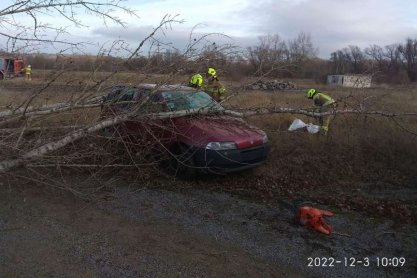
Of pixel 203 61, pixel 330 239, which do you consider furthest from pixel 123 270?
pixel 203 61

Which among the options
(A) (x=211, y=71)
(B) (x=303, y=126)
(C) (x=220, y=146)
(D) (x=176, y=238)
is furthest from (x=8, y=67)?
(B) (x=303, y=126)

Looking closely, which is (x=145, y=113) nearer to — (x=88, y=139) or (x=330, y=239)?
(x=88, y=139)

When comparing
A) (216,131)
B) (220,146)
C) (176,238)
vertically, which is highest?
(216,131)

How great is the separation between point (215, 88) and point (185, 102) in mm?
1045

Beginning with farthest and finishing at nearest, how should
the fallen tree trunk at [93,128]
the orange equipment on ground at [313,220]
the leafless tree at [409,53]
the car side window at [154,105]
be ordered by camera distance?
the leafless tree at [409,53] < the car side window at [154,105] < the fallen tree trunk at [93,128] < the orange equipment on ground at [313,220]

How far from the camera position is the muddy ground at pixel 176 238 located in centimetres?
420

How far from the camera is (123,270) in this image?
4.11 meters

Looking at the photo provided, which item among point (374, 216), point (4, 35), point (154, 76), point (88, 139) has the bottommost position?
point (374, 216)

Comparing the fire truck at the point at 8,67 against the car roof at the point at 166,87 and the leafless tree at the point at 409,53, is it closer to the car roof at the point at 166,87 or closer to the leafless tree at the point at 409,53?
the car roof at the point at 166,87

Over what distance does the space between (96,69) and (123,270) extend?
304 cm

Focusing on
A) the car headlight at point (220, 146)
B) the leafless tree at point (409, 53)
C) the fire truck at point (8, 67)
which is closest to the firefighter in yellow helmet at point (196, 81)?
the car headlight at point (220, 146)

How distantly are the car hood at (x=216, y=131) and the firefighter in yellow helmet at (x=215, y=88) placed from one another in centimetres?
59

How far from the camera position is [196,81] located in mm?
7289

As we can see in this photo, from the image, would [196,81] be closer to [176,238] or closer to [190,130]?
[190,130]
